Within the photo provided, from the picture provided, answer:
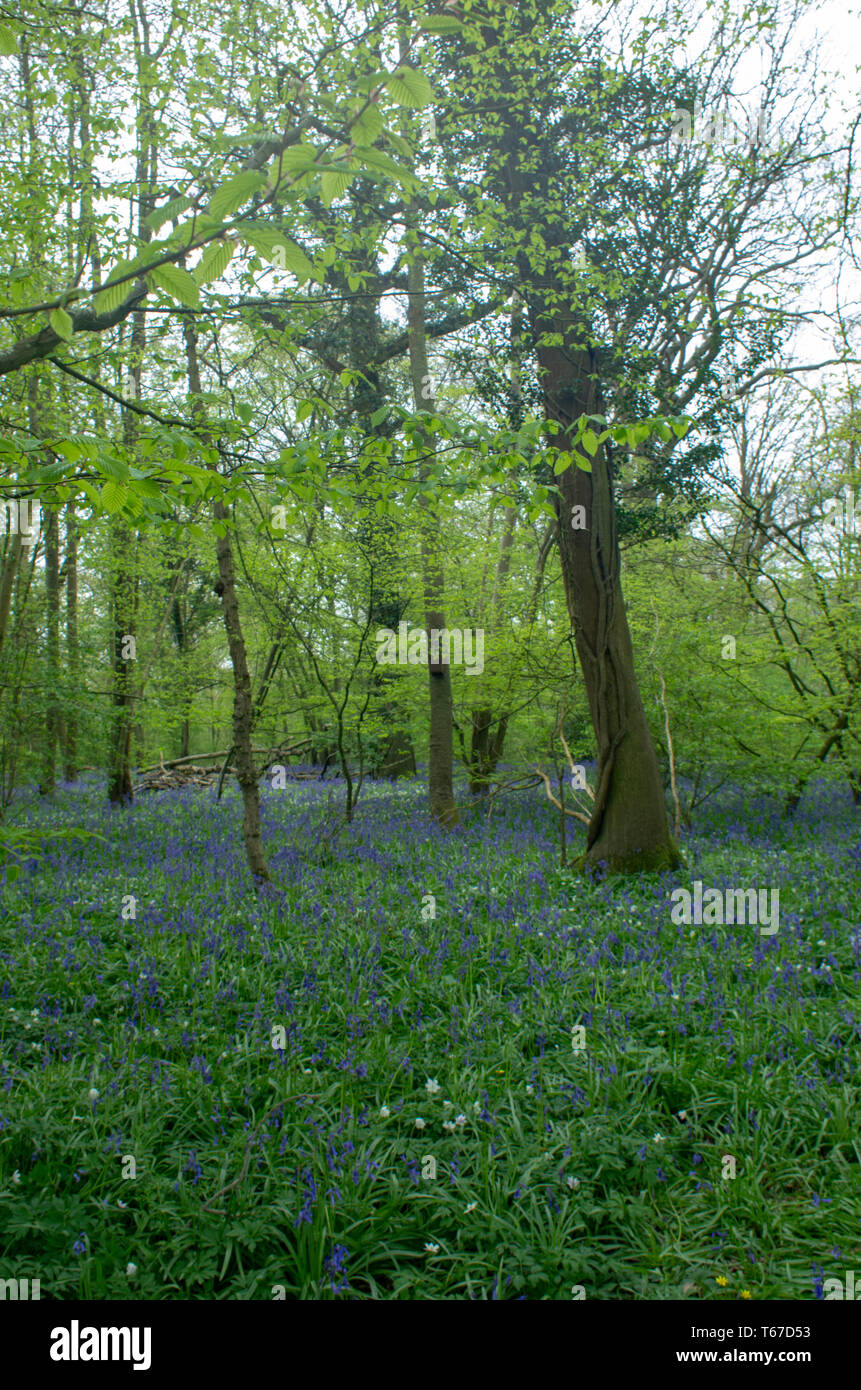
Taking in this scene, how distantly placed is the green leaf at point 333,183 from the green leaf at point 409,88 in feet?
0.67

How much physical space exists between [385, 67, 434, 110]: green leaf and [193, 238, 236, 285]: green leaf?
59 cm

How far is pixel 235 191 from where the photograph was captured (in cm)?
165

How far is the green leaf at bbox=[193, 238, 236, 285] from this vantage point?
1855 mm

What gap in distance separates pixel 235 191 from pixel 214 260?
1.00 feet

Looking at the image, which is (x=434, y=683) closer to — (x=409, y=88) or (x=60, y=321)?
(x=60, y=321)

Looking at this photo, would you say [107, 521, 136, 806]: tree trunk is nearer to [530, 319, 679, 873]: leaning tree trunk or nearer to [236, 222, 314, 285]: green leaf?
[530, 319, 679, 873]: leaning tree trunk

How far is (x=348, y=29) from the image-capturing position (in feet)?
22.7

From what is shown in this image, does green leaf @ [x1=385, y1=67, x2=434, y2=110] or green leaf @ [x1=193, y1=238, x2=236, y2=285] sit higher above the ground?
green leaf @ [x1=385, y1=67, x2=434, y2=110]

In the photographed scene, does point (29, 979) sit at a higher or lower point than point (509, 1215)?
higher

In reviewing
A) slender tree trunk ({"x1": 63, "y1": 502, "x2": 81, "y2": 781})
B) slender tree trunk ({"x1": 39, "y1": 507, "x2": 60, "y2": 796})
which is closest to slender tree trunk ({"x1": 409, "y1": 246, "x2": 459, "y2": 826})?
slender tree trunk ({"x1": 63, "y1": 502, "x2": 81, "y2": 781})

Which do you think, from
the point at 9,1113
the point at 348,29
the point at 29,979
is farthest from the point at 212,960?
the point at 348,29

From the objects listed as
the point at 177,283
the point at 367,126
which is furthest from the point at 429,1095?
the point at 367,126
